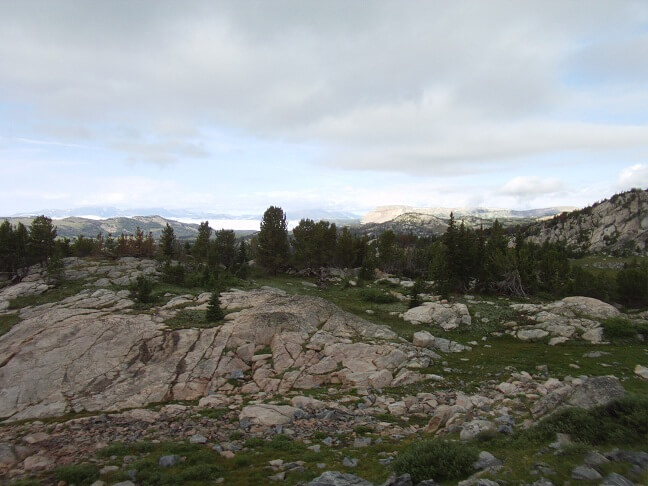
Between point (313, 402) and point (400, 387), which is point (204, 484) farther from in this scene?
point (400, 387)

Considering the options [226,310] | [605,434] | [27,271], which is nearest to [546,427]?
[605,434]

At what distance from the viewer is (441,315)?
3312 centimetres

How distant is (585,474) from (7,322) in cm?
4264

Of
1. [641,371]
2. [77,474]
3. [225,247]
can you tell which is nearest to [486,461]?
[77,474]

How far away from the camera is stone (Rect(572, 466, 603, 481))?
7898 mm

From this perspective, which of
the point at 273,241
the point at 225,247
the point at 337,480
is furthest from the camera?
the point at 225,247

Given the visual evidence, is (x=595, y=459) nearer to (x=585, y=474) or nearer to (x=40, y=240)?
(x=585, y=474)

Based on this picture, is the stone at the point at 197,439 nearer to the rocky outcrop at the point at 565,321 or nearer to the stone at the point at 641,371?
the stone at the point at 641,371

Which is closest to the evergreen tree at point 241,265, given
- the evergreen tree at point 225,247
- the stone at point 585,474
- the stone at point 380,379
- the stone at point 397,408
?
the evergreen tree at point 225,247

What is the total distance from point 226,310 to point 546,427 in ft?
87.0

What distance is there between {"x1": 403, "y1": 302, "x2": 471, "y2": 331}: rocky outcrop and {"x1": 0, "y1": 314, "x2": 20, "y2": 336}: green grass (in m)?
36.6

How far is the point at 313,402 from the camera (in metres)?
17.7

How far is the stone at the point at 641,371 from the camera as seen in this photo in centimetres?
2023

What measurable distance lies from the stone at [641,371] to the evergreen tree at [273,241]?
51814 mm
